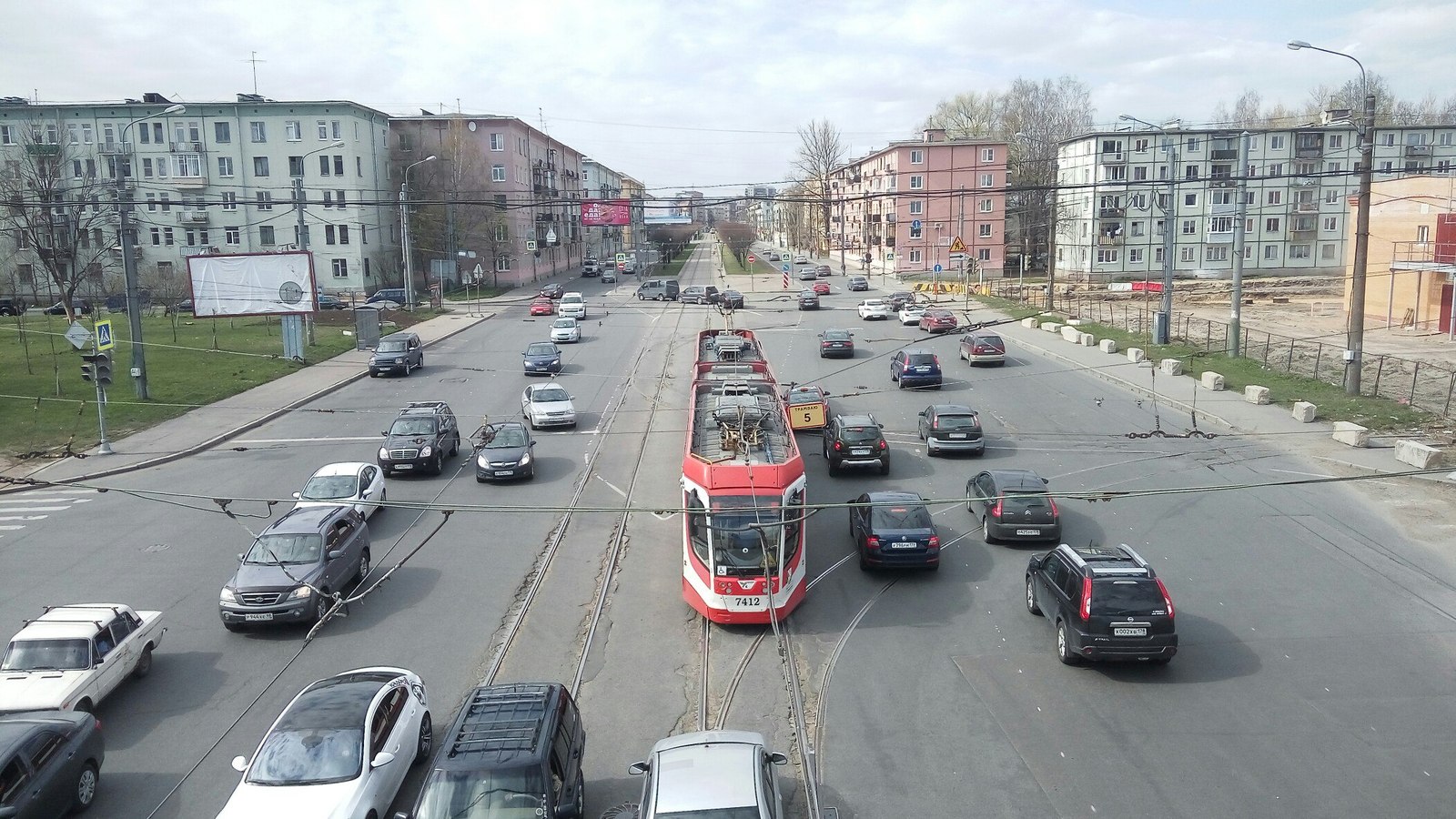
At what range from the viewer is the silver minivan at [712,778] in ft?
30.5

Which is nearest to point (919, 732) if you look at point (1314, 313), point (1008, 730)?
point (1008, 730)

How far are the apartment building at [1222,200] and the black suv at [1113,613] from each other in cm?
7248

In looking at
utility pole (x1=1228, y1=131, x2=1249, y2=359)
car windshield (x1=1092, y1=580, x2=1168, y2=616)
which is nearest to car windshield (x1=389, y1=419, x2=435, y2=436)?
car windshield (x1=1092, y1=580, x2=1168, y2=616)

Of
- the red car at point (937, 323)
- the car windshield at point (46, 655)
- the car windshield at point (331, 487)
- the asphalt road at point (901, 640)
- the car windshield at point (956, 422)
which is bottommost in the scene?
the asphalt road at point (901, 640)

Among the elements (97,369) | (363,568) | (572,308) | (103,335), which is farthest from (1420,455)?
(572,308)

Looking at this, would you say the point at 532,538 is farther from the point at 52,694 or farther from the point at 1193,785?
the point at 1193,785

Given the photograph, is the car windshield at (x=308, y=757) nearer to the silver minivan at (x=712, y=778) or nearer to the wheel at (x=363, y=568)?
the silver minivan at (x=712, y=778)

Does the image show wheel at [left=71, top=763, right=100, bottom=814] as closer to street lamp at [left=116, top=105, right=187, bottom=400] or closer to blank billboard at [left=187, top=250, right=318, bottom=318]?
street lamp at [left=116, top=105, right=187, bottom=400]

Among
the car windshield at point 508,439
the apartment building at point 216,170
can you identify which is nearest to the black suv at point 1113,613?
the car windshield at point 508,439

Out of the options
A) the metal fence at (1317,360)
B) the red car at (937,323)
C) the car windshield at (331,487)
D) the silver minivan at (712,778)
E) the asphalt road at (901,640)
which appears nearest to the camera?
the silver minivan at (712,778)

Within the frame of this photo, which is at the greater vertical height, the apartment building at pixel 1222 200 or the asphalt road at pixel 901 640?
the apartment building at pixel 1222 200

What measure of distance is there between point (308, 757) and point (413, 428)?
17.1 metres

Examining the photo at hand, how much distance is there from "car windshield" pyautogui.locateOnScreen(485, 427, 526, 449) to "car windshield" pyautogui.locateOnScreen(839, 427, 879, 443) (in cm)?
838

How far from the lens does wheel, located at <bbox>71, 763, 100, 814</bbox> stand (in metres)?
11.5
